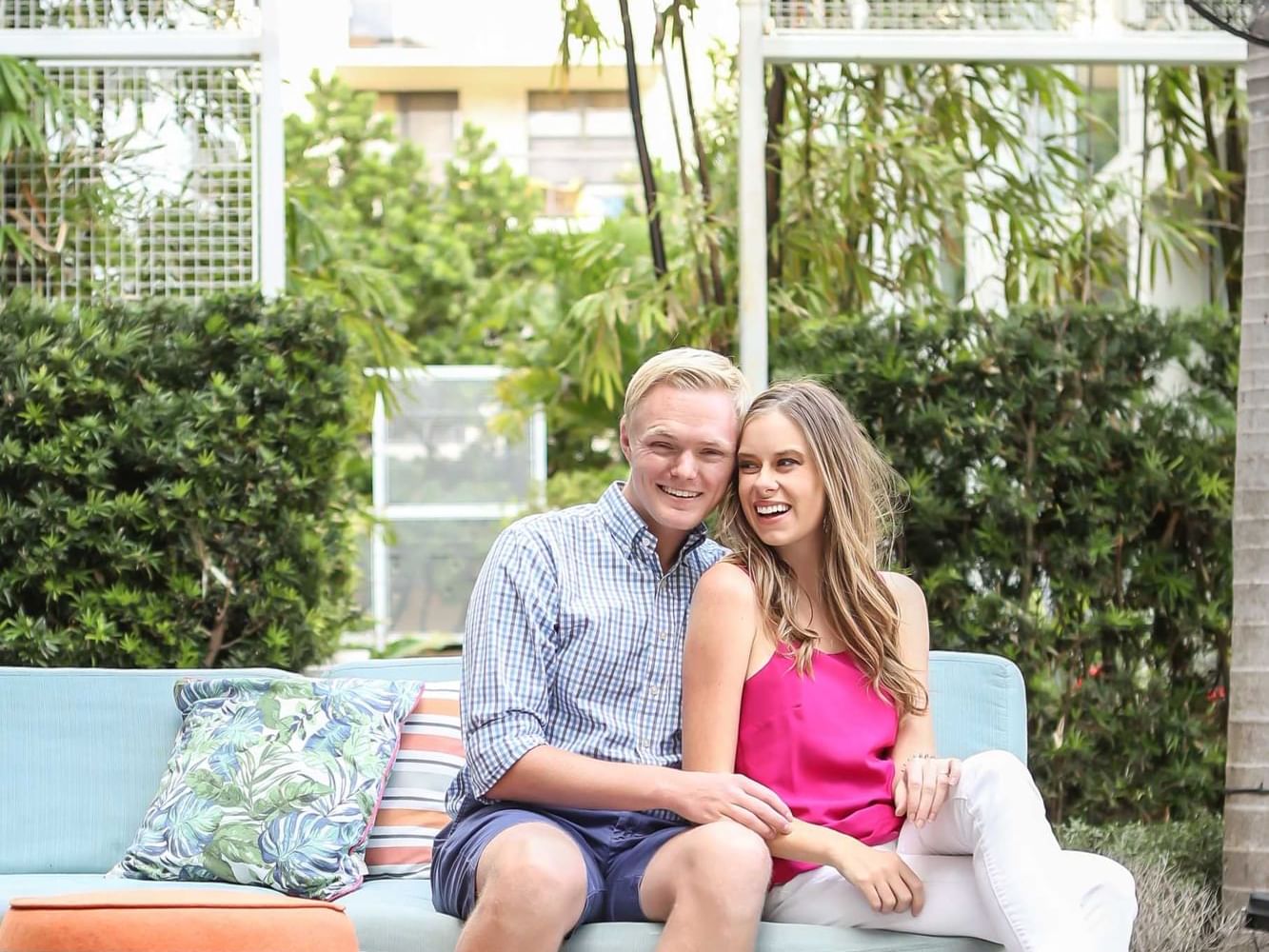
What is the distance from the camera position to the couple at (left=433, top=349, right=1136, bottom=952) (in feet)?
7.95

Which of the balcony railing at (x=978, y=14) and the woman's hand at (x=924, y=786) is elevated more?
the balcony railing at (x=978, y=14)

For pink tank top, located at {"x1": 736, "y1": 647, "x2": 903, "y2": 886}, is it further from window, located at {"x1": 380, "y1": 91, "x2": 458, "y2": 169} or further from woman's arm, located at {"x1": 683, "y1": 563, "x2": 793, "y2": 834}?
window, located at {"x1": 380, "y1": 91, "x2": 458, "y2": 169}

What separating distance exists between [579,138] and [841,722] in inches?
815

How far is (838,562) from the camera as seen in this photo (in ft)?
9.11

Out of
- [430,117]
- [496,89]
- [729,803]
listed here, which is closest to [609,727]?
[729,803]

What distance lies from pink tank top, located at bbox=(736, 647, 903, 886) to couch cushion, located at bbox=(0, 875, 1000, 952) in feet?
0.43

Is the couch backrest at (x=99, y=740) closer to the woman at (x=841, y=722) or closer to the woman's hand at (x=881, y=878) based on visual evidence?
the woman at (x=841, y=722)

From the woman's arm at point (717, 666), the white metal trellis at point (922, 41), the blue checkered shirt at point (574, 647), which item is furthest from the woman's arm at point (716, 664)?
the white metal trellis at point (922, 41)

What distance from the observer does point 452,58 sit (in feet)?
72.5

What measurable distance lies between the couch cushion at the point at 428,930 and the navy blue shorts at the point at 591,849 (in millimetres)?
43

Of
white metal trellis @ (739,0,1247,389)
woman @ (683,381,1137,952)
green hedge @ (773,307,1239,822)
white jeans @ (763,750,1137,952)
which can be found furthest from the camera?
white metal trellis @ (739,0,1247,389)

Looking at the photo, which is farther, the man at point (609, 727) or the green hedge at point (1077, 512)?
the green hedge at point (1077, 512)

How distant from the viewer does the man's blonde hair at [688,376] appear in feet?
8.98

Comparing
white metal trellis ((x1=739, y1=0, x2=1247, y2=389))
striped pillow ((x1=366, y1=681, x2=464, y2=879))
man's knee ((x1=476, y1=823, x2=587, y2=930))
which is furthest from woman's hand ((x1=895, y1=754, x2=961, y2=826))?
white metal trellis ((x1=739, y1=0, x2=1247, y2=389))
